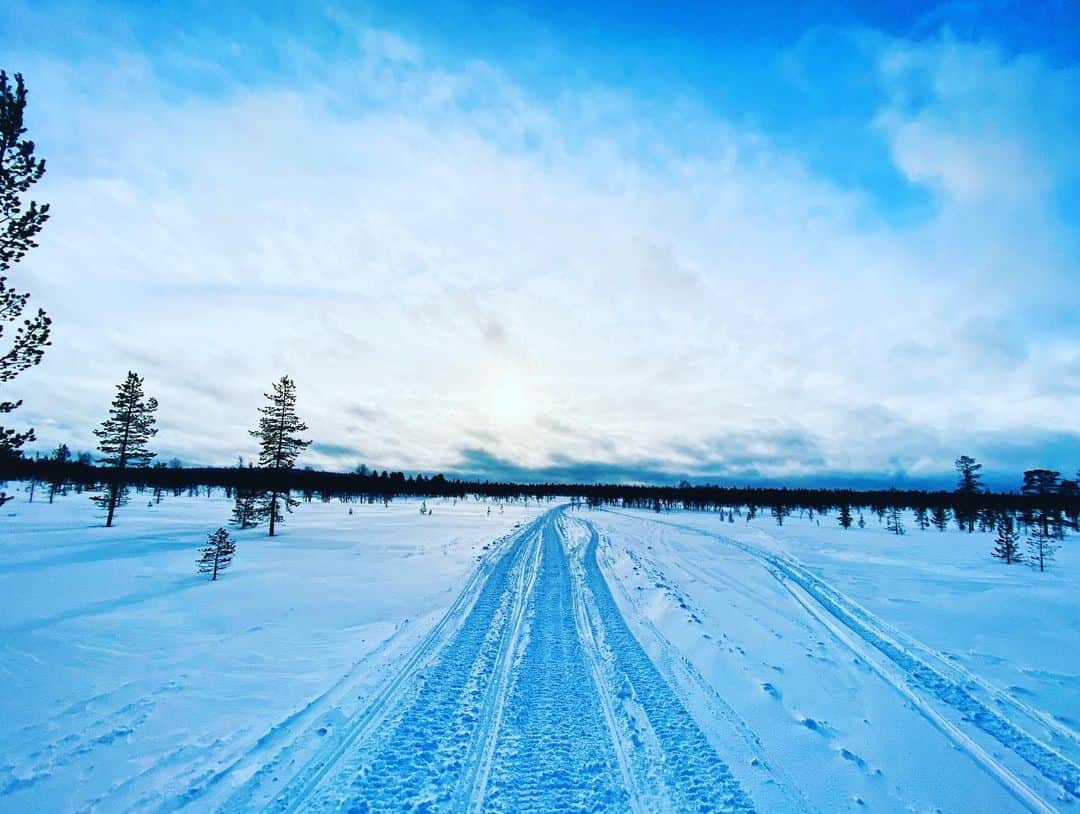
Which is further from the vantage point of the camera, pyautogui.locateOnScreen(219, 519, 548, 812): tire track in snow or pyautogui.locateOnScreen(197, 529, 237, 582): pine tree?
pyautogui.locateOnScreen(197, 529, 237, 582): pine tree

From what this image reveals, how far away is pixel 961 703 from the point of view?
780 cm

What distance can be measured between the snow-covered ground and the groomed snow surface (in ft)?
0.17

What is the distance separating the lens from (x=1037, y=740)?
6664mm

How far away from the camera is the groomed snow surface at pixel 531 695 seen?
5324 millimetres

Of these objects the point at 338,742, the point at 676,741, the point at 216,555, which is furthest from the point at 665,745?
the point at 216,555

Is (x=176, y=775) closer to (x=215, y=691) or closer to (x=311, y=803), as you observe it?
(x=311, y=803)

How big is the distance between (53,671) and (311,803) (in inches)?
277

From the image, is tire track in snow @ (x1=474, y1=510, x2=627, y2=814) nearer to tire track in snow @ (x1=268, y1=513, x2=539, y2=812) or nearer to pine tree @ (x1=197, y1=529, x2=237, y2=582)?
tire track in snow @ (x1=268, y1=513, x2=539, y2=812)

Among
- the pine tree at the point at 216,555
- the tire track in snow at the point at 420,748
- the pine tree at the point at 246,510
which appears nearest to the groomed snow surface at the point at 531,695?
the tire track in snow at the point at 420,748

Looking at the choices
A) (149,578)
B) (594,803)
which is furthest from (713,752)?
(149,578)

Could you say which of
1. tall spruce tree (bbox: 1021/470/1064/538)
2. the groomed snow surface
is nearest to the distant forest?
tall spruce tree (bbox: 1021/470/1064/538)

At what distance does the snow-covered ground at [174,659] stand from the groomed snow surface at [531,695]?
0.05 m

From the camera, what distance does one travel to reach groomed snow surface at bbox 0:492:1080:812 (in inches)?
210

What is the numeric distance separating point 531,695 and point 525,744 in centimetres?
151
